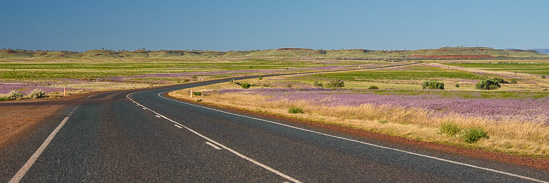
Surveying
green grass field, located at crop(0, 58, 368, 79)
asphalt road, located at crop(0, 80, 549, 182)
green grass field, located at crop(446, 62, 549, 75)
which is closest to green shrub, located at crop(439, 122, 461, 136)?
asphalt road, located at crop(0, 80, 549, 182)

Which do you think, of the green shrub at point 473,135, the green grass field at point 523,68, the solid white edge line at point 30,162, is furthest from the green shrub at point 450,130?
the green grass field at point 523,68

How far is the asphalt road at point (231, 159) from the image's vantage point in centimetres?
756

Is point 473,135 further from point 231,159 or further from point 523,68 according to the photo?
point 523,68

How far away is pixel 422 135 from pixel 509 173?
464 centimetres

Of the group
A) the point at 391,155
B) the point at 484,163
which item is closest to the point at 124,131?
the point at 391,155

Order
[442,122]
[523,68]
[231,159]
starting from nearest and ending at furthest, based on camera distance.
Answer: [231,159] → [442,122] → [523,68]

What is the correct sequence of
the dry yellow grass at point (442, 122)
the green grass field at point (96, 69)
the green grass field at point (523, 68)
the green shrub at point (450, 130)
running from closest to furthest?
1. the dry yellow grass at point (442, 122)
2. the green shrub at point (450, 130)
3. the green grass field at point (96, 69)
4. the green grass field at point (523, 68)

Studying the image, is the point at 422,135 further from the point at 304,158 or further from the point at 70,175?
the point at 70,175

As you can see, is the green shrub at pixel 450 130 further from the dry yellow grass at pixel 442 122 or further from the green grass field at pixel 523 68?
the green grass field at pixel 523 68

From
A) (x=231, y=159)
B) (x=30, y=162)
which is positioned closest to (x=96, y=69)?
(x=30, y=162)

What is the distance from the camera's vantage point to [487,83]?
50219mm

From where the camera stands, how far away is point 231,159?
9023mm

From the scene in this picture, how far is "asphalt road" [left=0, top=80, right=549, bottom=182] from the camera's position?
7562mm

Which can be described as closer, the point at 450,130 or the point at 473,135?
the point at 473,135
